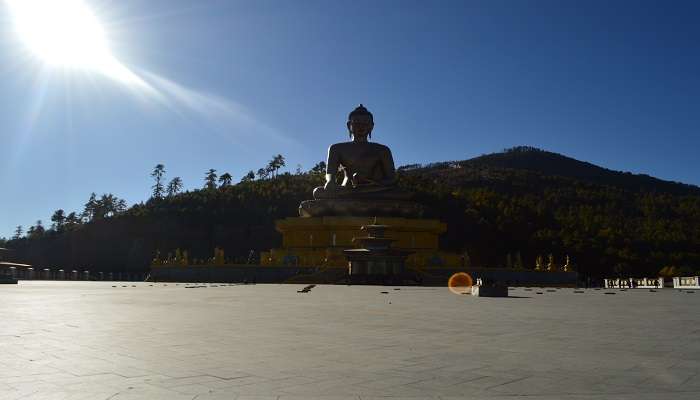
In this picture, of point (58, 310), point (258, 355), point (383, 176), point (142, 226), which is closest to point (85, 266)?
point (142, 226)

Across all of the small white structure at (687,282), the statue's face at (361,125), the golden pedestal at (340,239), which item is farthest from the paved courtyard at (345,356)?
the statue's face at (361,125)

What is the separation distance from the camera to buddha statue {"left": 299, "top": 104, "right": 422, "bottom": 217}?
3928 cm

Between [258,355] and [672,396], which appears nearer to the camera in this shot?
[672,396]

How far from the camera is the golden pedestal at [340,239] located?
35.5 meters

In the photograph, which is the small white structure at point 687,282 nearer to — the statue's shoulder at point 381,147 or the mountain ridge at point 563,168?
the statue's shoulder at point 381,147

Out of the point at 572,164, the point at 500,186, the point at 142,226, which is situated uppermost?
the point at 572,164

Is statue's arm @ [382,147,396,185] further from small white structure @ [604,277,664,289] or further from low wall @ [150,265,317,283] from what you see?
small white structure @ [604,277,664,289]

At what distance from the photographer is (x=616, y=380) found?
5.53m

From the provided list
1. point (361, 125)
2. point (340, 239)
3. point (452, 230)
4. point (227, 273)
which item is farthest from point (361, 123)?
point (452, 230)

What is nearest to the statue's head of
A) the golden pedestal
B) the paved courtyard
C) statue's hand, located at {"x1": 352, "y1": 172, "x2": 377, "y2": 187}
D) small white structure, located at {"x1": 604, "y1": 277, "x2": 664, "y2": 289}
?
statue's hand, located at {"x1": 352, "y1": 172, "x2": 377, "y2": 187}

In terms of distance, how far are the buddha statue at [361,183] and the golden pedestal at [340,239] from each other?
1.04 meters

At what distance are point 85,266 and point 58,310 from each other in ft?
216

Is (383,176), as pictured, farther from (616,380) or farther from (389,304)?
(616,380)

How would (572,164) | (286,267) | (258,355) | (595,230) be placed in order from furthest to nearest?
(572,164) < (595,230) < (286,267) < (258,355)
